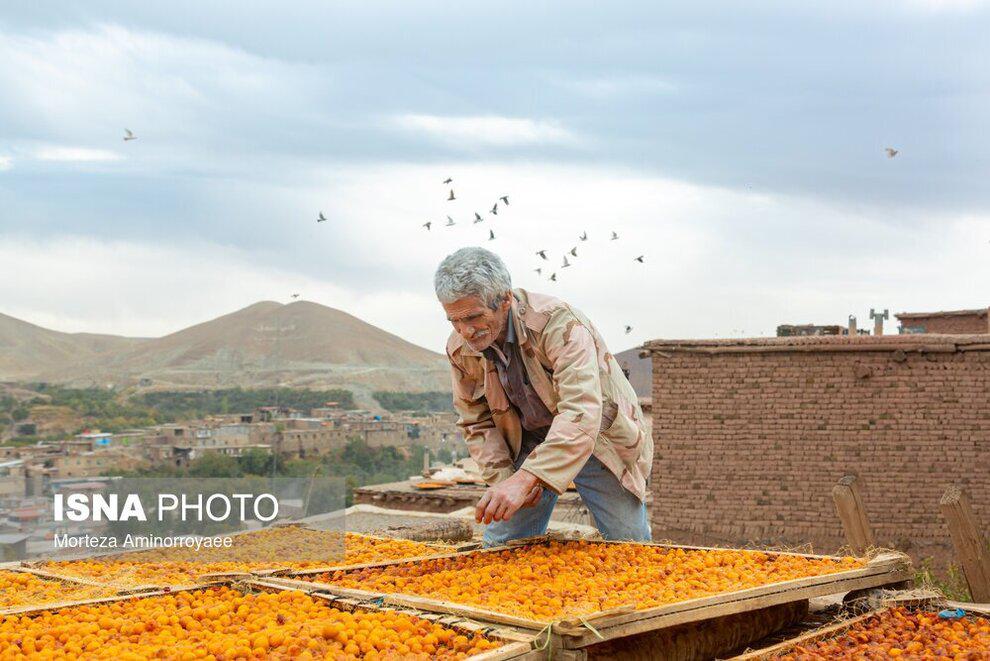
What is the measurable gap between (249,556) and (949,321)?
43.4 ft

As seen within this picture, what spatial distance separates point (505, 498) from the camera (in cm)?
379

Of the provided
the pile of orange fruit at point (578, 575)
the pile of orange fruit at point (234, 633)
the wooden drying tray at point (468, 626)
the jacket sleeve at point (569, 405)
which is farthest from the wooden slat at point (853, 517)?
the pile of orange fruit at point (234, 633)

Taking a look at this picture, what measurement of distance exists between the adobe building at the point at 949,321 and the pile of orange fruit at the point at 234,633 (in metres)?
13.8

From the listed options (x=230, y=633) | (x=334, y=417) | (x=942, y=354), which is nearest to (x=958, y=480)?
(x=942, y=354)

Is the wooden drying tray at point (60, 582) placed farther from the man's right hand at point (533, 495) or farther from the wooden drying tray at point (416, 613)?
the man's right hand at point (533, 495)

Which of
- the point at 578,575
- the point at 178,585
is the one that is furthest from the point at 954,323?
the point at 178,585

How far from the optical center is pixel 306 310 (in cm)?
3238

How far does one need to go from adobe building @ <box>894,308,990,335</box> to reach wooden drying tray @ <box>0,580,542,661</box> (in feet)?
44.5

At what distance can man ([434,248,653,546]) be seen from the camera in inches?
153

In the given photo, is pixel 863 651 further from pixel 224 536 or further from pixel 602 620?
pixel 224 536

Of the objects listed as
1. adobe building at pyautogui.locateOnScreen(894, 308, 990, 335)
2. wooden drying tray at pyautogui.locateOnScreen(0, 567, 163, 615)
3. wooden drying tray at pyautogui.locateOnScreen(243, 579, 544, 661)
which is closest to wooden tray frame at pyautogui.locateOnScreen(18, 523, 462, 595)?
wooden drying tray at pyautogui.locateOnScreen(0, 567, 163, 615)

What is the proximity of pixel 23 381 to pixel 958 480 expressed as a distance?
23350 millimetres

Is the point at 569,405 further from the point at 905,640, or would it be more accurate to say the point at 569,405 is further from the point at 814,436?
the point at 814,436

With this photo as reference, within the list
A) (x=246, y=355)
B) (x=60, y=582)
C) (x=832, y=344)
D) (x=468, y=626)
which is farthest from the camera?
(x=246, y=355)
